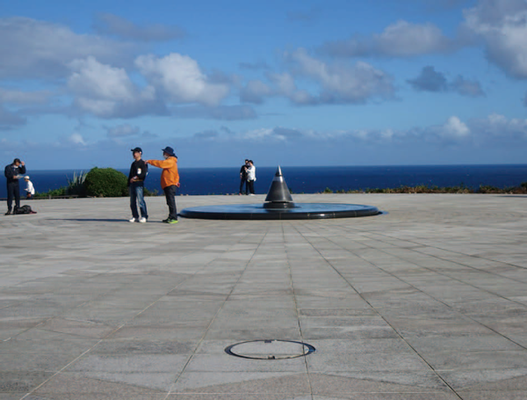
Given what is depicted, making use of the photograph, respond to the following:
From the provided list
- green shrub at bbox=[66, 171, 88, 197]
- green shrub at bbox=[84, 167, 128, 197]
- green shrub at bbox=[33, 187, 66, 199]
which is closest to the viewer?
green shrub at bbox=[84, 167, 128, 197]

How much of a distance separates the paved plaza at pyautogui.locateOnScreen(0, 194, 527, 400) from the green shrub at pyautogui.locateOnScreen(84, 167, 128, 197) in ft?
66.7

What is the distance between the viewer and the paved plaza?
13.9 feet

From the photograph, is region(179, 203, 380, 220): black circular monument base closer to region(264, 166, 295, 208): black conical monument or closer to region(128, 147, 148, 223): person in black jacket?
region(264, 166, 295, 208): black conical monument

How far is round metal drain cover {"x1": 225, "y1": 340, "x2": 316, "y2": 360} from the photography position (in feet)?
15.9

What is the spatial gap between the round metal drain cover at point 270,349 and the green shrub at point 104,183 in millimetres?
28797

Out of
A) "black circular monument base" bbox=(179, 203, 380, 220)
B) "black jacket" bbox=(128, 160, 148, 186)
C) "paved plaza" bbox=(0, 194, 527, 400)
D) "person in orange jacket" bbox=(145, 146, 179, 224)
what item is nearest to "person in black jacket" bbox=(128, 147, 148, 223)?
"black jacket" bbox=(128, 160, 148, 186)

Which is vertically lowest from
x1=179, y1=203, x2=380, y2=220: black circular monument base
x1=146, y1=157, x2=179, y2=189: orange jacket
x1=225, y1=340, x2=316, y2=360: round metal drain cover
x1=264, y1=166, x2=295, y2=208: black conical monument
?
x1=225, y1=340, x2=316, y2=360: round metal drain cover

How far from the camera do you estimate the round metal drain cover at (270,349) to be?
4844 mm

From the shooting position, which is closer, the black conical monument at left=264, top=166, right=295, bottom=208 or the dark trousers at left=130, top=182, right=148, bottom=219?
A: the dark trousers at left=130, top=182, right=148, bottom=219

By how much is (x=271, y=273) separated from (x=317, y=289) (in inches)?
52.9

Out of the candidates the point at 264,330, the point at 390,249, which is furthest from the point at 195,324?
the point at 390,249

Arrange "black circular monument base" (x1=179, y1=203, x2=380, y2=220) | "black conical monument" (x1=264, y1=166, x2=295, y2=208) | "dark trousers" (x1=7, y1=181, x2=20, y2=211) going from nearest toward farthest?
"black circular monument base" (x1=179, y1=203, x2=380, y2=220), "black conical monument" (x1=264, y1=166, x2=295, y2=208), "dark trousers" (x1=7, y1=181, x2=20, y2=211)

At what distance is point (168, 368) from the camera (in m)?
4.57

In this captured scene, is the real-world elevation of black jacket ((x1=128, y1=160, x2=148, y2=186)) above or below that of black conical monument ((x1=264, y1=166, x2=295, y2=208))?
above
